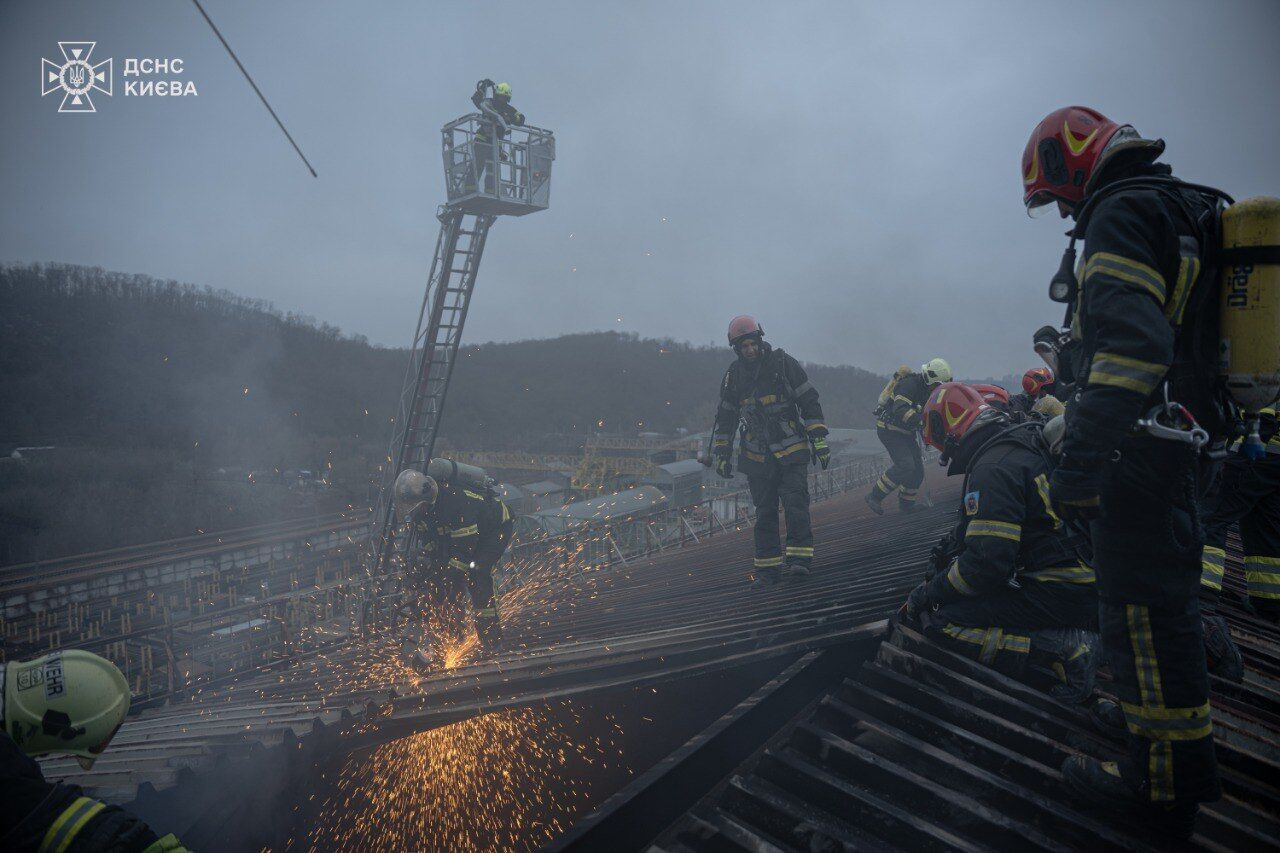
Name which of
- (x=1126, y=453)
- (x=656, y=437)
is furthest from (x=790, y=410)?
(x=656, y=437)

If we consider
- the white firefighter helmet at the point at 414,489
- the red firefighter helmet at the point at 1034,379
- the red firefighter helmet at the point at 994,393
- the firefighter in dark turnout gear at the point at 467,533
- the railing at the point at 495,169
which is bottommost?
the firefighter in dark turnout gear at the point at 467,533

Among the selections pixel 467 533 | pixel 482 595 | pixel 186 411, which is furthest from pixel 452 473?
pixel 186 411

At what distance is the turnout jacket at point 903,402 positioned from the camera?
29.3 ft

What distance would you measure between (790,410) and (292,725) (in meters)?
4.54

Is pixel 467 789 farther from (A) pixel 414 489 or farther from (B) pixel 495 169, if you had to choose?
(B) pixel 495 169

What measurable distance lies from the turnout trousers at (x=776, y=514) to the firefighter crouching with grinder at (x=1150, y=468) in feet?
11.9

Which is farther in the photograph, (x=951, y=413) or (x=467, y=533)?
(x=467, y=533)

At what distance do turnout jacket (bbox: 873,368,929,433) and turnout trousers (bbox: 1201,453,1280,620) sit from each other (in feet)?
15.8

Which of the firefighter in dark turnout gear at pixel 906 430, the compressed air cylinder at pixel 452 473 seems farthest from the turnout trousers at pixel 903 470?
the compressed air cylinder at pixel 452 473

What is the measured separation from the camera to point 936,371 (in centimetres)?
884

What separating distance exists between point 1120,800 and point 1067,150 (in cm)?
234

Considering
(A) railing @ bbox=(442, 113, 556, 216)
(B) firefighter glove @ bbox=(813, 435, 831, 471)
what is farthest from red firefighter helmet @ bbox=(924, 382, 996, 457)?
(A) railing @ bbox=(442, 113, 556, 216)

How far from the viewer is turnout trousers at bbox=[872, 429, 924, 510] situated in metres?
9.02

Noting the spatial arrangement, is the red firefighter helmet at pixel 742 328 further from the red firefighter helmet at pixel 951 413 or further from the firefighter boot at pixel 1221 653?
the firefighter boot at pixel 1221 653
